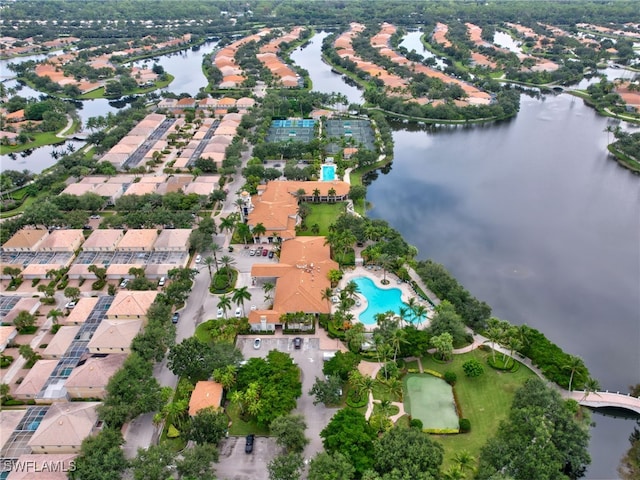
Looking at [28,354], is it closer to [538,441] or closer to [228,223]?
[228,223]

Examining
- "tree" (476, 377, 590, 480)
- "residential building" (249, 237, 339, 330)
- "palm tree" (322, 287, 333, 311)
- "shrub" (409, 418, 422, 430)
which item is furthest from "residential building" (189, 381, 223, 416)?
"tree" (476, 377, 590, 480)

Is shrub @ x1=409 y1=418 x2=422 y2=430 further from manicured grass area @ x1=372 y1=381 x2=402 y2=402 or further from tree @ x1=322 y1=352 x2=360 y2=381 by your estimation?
tree @ x1=322 y1=352 x2=360 y2=381

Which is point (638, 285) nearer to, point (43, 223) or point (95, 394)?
point (95, 394)

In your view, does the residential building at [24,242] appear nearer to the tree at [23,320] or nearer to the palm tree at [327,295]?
the tree at [23,320]

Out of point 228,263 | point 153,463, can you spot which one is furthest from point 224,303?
point 153,463

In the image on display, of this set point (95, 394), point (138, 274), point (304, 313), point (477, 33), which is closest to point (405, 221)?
point (304, 313)
